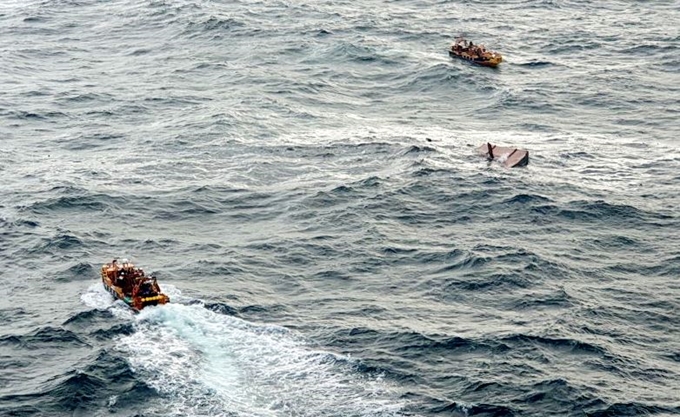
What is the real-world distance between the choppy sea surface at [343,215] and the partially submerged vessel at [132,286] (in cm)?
109

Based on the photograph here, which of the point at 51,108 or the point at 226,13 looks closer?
the point at 51,108

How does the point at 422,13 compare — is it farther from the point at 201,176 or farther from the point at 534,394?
the point at 534,394

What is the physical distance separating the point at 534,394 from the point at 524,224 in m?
30.7

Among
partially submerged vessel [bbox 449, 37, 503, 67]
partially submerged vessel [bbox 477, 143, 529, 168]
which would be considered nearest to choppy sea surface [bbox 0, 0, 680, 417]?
partially submerged vessel [bbox 477, 143, 529, 168]

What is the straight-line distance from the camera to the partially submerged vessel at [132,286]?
90188 mm

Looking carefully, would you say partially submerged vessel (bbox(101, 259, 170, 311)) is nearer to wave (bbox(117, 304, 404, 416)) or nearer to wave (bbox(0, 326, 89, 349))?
wave (bbox(117, 304, 404, 416))

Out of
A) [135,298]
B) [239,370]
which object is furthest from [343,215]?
[239,370]

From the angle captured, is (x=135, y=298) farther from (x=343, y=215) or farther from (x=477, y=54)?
(x=477, y=54)


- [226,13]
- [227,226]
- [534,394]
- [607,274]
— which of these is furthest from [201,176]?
[226,13]

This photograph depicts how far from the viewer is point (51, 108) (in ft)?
479

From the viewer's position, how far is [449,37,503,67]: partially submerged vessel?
154750 millimetres

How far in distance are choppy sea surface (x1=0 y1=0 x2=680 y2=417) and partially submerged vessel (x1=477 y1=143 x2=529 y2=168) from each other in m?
1.29

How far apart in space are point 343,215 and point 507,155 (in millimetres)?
21265

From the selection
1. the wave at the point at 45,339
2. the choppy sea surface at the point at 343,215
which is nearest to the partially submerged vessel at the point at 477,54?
the choppy sea surface at the point at 343,215
